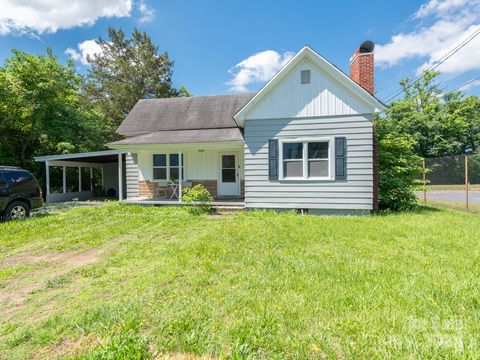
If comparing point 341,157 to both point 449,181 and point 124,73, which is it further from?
point 124,73

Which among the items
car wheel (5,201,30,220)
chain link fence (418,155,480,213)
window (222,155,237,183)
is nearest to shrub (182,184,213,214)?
window (222,155,237,183)

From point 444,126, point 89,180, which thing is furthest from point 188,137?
point 444,126

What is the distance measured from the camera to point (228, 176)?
38.3 feet

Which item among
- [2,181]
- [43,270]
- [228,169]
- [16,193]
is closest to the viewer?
[43,270]

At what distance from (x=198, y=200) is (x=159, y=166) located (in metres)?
3.77

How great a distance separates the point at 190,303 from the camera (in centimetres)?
298

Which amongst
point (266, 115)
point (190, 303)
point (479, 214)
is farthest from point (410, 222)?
point (190, 303)

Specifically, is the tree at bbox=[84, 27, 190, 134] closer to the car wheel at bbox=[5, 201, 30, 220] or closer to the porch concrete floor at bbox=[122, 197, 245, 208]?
the porch concrete floor at bbox=[122, 197, 245, 208]

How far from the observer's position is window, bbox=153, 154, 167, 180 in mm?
12008

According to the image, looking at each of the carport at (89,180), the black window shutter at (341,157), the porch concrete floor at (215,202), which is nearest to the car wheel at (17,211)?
the porch concrete floor at (215,202)

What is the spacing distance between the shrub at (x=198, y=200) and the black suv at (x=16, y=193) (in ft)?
17.0

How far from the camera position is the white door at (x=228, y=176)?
11555mm

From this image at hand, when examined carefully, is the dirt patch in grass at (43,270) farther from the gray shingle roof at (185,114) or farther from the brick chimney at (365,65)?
the brick chimney at (365,65)

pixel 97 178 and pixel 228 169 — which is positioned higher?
pixel 228 169
